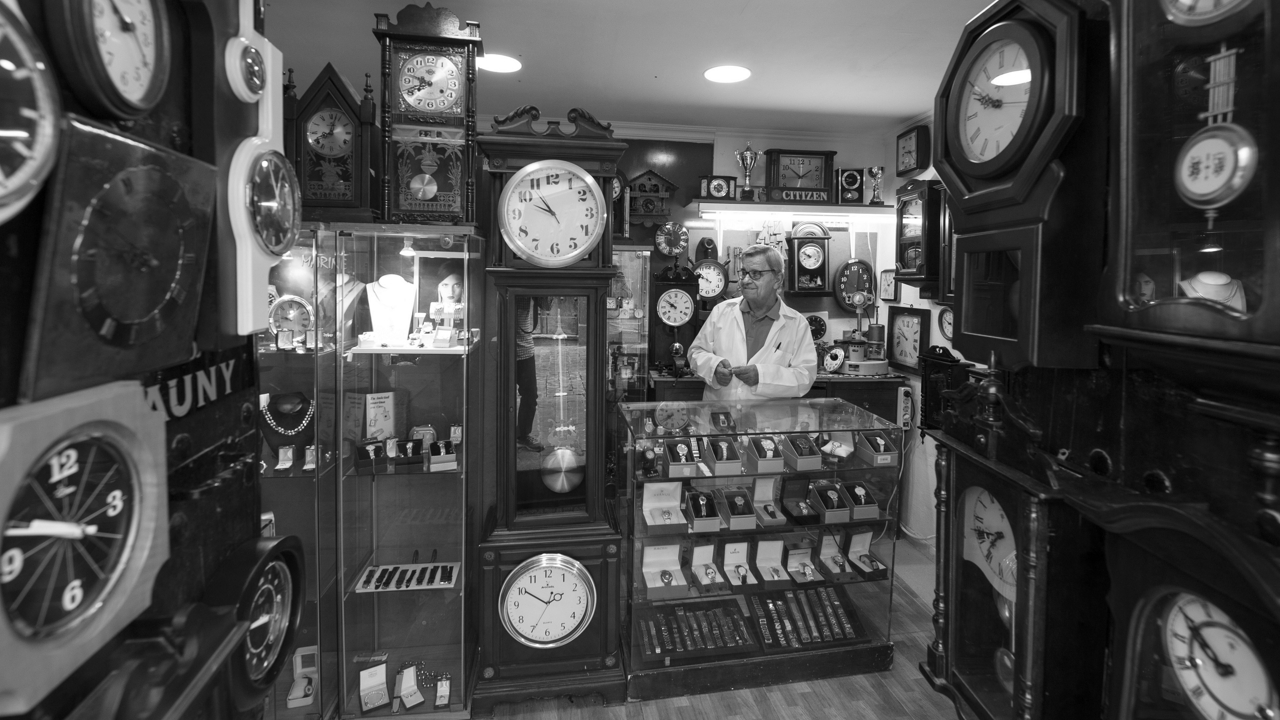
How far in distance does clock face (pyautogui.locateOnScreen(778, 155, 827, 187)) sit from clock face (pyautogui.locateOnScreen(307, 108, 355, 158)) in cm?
330

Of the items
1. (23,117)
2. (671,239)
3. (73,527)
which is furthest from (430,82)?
(671,239)

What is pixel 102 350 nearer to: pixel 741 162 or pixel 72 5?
pixel 72 5

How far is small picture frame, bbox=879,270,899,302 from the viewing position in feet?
16.2

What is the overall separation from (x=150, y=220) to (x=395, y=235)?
1.81 metres

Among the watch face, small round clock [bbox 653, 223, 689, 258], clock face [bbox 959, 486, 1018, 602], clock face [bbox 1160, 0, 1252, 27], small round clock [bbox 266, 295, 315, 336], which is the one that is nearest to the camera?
clock face [bbox 1160, 0, 1252, 27]

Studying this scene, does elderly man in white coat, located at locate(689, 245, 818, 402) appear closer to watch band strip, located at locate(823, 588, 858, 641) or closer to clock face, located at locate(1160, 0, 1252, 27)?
watch band strip, located at locate(823, 588, 858, 641)

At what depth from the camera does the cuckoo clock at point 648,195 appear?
191 inches

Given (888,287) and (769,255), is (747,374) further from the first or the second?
(888,287)

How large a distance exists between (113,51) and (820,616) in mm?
3049

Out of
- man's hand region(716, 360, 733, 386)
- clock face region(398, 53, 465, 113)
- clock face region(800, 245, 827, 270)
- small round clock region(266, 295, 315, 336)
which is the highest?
clock face region(398, 53, 465, 113)

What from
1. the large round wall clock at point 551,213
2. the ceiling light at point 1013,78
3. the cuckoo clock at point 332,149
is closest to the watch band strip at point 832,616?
the large round wall clock at point 551,213

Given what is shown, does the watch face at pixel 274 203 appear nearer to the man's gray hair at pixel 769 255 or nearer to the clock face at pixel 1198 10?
the clock face at pixel 1198 10

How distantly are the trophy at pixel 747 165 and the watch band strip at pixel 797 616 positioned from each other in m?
2.96

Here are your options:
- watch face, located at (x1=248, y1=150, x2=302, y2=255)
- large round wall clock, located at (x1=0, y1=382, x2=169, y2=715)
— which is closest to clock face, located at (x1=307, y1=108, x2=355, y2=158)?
watch face, located at (x1=248, y1=150, x2=302, y2=255)
